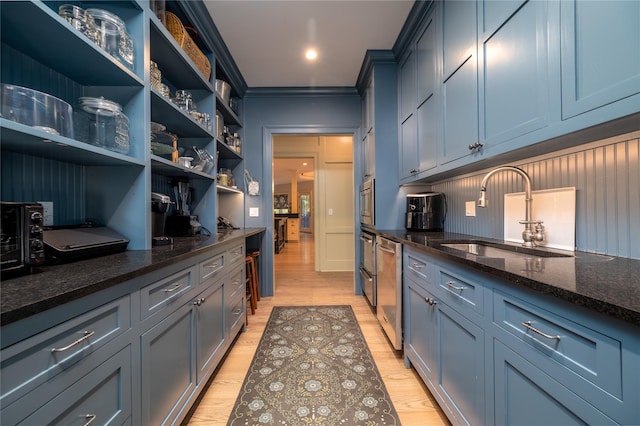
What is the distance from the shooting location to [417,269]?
1.51 m

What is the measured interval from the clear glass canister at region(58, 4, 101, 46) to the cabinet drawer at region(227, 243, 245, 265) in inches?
53.5

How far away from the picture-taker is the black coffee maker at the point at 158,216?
4.75 ft

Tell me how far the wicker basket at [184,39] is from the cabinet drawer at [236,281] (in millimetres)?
1670

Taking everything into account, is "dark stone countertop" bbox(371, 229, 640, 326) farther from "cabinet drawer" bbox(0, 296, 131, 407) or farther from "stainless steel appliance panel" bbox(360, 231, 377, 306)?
"stainless steel appliance panel" bbox(360, 231, 377, 306)

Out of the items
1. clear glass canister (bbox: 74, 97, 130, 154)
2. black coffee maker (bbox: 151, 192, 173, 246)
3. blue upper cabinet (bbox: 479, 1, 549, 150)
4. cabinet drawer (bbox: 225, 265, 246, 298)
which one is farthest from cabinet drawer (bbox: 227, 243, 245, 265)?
blue upper cabinet (bbox: 479, 1, 549, 150)

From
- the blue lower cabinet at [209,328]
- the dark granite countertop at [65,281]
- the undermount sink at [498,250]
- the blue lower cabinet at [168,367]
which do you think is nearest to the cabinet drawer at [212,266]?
the blue lower cabinet at [209,328]

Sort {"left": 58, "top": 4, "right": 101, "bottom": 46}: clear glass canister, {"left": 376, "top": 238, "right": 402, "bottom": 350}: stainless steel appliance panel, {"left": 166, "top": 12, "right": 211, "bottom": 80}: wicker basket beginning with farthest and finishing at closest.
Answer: {"left": 376, "top": 238, "right": 402, "bottom": 350}: stainless steel appliance panel, {"left": 166, "top": 12, "right": 211, "bottom": 80}: wicker basket, {"left": 58, "top": 4, "right": 101, "bottom": 46}: clear glass canister

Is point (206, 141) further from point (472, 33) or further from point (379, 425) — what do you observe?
point (379, 425)

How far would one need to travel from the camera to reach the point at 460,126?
1.48 metres

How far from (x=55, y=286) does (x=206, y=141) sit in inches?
70.5

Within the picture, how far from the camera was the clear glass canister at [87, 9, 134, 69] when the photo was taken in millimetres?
1130

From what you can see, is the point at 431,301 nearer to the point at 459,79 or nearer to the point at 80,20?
the point at 459,79

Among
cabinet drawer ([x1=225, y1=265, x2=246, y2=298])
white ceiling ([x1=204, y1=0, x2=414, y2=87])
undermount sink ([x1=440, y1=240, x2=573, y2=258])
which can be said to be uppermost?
white ceiling ([x1=204, y1=0, x2=414, y2=87])

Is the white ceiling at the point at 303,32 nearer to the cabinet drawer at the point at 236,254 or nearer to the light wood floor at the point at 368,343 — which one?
the cabinet drawer at the point at 236,254
